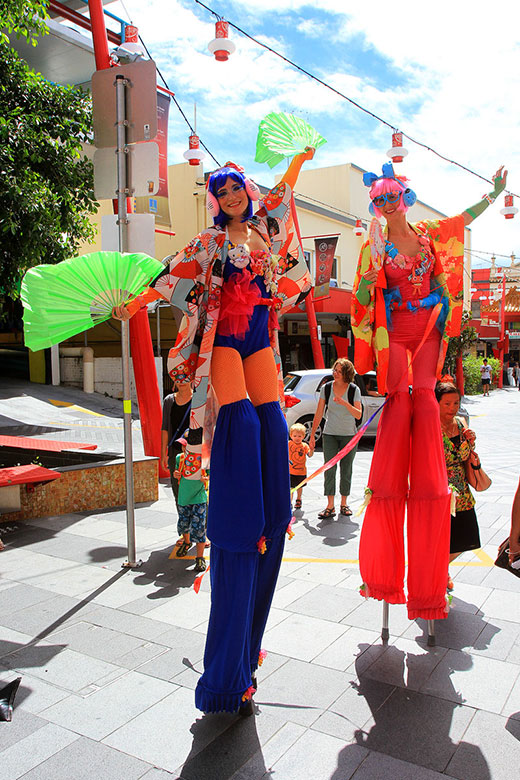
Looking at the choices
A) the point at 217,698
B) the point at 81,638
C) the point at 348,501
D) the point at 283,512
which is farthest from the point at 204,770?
the point at 348,501

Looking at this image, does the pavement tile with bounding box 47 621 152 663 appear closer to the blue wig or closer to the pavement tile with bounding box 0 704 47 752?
the pavement tile with bounding box 0 704 47 752

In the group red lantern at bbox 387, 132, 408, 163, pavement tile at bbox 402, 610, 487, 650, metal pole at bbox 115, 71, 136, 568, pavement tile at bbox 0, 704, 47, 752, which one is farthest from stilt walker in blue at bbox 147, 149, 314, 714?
red lantern at bbox 387, 132, 408, 163

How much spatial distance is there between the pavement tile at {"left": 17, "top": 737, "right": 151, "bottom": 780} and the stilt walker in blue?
35cm

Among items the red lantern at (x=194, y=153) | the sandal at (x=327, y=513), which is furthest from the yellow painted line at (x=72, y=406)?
the sandal at (x=327, y=513)

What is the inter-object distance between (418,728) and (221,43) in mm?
7366

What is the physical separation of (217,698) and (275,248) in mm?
1979

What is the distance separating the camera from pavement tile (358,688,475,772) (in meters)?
2.34

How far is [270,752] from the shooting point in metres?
2.35

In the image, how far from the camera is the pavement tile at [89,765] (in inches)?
86.3

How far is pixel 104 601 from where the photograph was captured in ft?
12.6

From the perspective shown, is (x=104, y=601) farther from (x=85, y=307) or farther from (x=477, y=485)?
(x=477, y=485)

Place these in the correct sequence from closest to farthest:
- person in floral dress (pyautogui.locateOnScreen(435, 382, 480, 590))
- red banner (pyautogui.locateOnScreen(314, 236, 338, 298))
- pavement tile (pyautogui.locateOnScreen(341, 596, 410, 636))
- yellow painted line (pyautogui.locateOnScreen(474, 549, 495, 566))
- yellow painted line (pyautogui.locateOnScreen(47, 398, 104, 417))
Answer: pavement tile (pyautogui.locateOnScreen(341, 596, 410, 636)) → person in floral dress (pyautogui.locateOnScreen(435, 382, 480, 590)) → yellow painted line (pyautogui.locateOnScreen(474, 549, 495, 566)) → yellow painted line (pyautogui.locateOnScreen(47, 398, 104, 417)) → red banner (pyautogui.locateOnScreen(314, 236, 338, 298))

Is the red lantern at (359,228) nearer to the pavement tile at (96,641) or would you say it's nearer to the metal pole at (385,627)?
the metal pole at (385,627)

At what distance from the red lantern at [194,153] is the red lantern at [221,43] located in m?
6.45
